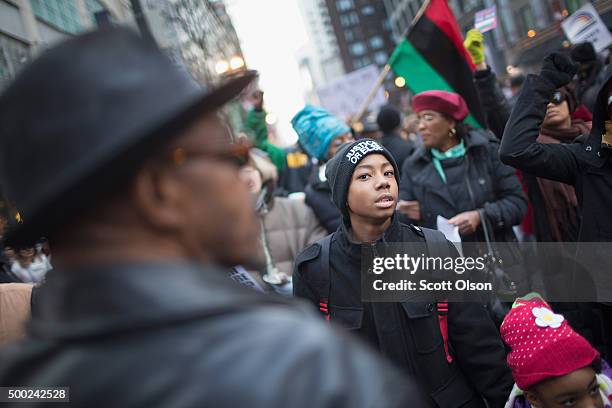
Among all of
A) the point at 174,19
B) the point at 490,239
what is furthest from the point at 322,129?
the point at 174,19

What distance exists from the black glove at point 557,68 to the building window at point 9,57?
6540mm

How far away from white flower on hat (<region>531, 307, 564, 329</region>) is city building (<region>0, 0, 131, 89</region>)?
5256 millimetres

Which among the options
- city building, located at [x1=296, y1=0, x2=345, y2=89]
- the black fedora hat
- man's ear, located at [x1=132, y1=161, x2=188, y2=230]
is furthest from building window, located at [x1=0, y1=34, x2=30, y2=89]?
city building, located at [x1=296, y1=0, x2=345, y2=89]

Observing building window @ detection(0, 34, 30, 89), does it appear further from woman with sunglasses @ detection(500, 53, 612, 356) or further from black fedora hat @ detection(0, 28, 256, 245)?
black fedora hat @ detection(0, 28, 256, 245)

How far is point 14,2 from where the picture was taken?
8125mm

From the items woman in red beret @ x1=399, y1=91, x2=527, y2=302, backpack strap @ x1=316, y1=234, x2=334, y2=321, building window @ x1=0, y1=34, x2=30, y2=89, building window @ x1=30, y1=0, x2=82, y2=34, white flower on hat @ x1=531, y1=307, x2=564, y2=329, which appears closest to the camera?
white flower on hat @ x1=531, y1=307, x2=564, y2=329

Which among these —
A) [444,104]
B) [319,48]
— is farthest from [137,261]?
[319,48]

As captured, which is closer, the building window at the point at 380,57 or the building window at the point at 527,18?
the building window at the point at 527,18

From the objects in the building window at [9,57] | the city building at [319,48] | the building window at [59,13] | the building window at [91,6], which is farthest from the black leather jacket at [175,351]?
the city building at [319,48]

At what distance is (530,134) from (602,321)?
1206mm

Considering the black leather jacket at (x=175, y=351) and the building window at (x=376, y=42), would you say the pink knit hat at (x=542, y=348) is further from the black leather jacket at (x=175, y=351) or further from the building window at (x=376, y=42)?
the building window at (x=376, y=42)

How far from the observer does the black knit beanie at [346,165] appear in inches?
118

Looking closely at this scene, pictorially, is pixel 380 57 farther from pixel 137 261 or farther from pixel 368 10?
pixel 137 261

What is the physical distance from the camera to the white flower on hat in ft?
8.29
